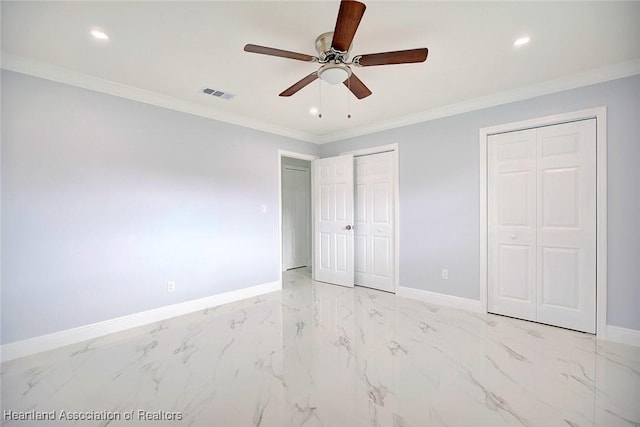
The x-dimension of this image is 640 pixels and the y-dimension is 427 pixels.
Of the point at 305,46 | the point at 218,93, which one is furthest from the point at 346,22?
the point at 218,93

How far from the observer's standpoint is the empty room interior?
74.0 inches

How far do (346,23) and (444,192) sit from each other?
2668mm

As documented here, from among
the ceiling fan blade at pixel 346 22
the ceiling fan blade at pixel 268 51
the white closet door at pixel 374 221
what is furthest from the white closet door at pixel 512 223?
the ceiling fan blade at pixel 268 51

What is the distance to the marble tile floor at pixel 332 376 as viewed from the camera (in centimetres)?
173

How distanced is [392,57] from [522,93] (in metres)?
2.06

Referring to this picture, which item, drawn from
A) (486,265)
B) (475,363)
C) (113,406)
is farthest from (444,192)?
(113,406)

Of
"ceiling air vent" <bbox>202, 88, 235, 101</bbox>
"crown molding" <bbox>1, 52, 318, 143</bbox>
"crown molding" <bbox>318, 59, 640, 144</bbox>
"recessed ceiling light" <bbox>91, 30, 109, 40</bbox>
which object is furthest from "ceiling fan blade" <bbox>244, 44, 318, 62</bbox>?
"crown molding" <bbox>318, 59, 640, 144</bbox>

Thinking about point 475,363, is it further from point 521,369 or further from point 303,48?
point 303,48

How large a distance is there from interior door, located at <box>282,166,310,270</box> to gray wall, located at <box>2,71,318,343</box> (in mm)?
1974

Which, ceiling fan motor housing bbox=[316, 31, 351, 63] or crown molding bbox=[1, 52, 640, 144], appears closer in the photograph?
ceiling fan motor housing bbox=[316, 31, 351, 63]

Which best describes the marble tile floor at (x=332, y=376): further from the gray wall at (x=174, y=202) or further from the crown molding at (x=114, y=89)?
the crown molding at (x=114, y=89)

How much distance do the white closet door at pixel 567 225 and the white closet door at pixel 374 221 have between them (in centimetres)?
179

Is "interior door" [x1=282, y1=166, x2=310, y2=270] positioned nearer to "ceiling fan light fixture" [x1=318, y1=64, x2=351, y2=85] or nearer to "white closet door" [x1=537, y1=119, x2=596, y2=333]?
"ceiling fan light fixture" [x1=318, y1=64, x2=351, y2=85]

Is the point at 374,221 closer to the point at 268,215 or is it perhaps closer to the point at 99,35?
the point at 268,215
